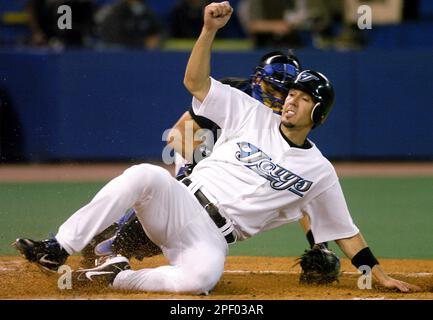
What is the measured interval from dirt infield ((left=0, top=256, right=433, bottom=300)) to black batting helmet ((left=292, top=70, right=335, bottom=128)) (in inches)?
42.8

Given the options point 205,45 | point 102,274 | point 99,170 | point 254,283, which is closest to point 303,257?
point 254,283

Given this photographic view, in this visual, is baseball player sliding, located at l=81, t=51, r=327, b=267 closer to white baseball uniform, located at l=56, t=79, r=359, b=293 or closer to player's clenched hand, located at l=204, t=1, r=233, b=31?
white baseball uniform, located at l=56, t=79, r=359, b=293

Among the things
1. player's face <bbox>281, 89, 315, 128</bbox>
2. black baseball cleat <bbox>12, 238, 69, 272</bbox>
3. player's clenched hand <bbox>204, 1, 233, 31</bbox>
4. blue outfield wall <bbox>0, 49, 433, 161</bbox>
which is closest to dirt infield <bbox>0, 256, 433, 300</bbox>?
black baseball cleat <bbox>12, 238, 69, 272</bbox>

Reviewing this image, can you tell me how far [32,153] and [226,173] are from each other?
23.3ft

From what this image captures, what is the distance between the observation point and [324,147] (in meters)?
12.5

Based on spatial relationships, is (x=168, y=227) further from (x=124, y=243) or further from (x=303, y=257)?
(x=303, y=257)

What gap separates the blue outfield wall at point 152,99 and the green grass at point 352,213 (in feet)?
4.01

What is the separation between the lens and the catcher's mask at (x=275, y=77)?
606 centimetres

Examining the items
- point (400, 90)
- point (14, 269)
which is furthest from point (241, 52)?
point (14, 269)

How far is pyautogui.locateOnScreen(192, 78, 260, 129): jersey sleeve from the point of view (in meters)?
5.61

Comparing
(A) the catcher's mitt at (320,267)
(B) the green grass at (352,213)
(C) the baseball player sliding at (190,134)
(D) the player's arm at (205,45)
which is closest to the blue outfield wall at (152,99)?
(B) the green grass at (352,213)

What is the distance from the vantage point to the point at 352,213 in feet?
30.6

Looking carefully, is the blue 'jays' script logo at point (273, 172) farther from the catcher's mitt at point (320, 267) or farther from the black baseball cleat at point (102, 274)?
the black baseball cleat at point (102, 274)
